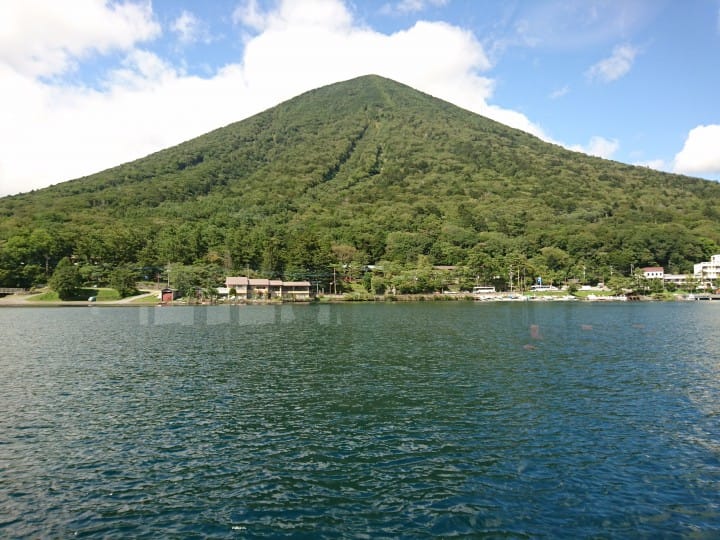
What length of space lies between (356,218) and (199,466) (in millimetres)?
148860

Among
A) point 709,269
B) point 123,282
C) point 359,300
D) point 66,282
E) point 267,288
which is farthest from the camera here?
point 709,269

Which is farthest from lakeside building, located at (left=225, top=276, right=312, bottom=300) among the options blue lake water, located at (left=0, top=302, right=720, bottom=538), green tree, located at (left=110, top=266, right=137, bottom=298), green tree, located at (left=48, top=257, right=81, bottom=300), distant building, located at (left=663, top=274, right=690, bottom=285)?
distant building, located at (left=663, top=274, right=690, bottom=285)

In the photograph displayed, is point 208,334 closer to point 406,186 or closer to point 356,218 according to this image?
point 356,218

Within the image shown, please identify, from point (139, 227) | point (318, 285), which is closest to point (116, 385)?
point (318, 285)

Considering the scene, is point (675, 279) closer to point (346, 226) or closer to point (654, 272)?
point (654, 272)

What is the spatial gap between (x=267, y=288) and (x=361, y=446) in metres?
90.6

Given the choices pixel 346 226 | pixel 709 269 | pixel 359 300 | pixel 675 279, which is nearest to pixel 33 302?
pixel 359 300

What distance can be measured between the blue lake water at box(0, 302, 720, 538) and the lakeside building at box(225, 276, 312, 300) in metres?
71.4

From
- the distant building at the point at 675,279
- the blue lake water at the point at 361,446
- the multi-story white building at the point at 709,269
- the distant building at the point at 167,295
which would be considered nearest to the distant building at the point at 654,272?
the distant building at the point at 675,279

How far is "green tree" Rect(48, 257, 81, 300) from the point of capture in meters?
88.6

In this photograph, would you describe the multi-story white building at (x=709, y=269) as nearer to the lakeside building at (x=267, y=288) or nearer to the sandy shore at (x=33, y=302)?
the lakeside building at (x=267, y=288)

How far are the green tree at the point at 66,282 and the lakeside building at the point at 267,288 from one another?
86.7ft

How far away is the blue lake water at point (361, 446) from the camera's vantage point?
10.1 meters

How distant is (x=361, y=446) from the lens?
46.6 ft
